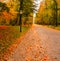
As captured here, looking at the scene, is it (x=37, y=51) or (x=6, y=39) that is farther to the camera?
(x=6, y=39)

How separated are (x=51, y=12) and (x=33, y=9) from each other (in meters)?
5.28

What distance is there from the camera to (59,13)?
201 feet

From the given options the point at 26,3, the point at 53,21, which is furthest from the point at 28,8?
the point at 53,21

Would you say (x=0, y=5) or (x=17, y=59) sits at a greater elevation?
(x=0, y=5)

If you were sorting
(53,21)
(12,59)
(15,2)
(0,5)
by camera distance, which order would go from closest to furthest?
(12,59)
(0,5)
(15,2)
(53,21)

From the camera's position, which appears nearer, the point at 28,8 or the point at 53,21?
the point at 28,8

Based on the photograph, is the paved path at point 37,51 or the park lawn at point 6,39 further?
the park lawn at point 6,39

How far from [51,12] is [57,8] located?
531 cm

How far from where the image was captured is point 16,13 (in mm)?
57812

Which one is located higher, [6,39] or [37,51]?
[37,51]

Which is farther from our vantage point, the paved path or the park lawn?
the park lawn

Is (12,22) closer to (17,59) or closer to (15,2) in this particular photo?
(15,2)

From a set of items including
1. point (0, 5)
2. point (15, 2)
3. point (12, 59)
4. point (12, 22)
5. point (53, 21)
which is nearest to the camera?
point (12, 59)

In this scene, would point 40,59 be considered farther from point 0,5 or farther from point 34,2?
point 34,2
